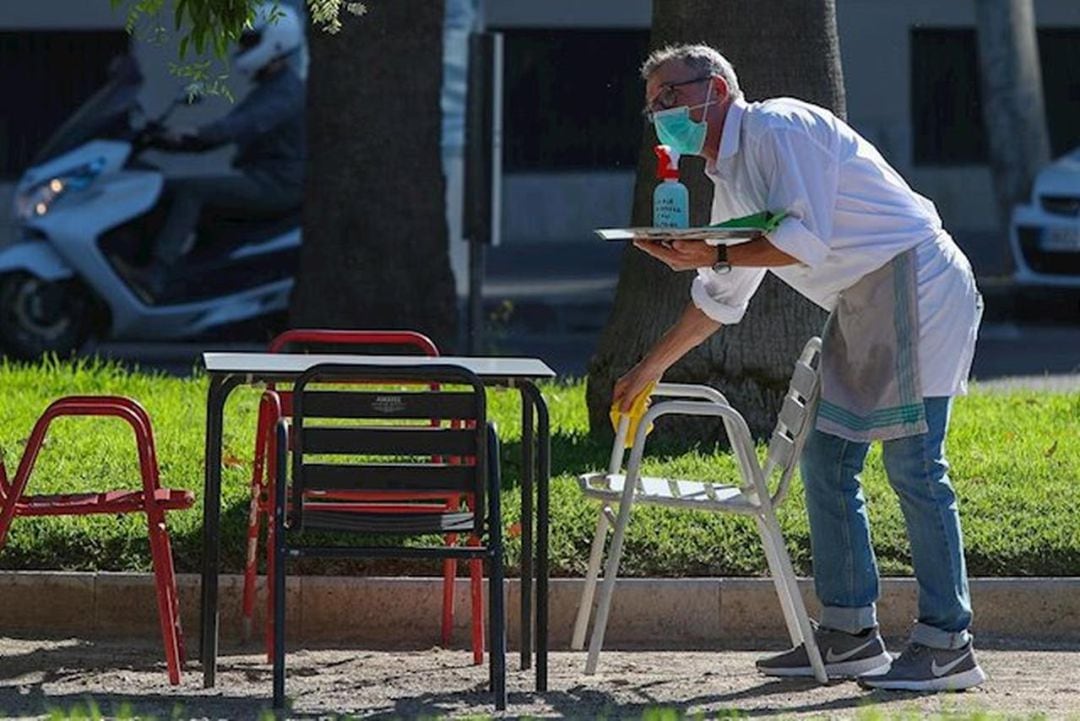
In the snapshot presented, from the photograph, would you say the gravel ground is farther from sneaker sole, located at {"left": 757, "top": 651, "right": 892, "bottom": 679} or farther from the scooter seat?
the scooter seat

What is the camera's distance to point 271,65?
1562cm

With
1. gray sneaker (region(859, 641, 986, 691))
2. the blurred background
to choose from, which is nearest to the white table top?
gray sneaker (region(859, 641, 986, 691))

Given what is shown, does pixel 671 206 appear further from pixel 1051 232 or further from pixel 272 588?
pixel 1051 232

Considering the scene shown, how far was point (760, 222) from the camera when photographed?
22.1 feet

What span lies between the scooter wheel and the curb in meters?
7.66

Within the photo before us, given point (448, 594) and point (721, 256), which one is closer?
point (721, 256)

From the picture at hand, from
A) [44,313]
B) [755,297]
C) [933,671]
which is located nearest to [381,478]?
[933,671]

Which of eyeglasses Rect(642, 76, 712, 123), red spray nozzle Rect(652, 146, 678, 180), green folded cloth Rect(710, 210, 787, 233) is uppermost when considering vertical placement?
eyeglasses Rect(642, 76, 712, 123)

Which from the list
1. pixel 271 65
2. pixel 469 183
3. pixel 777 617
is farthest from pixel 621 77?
pixel 777 617

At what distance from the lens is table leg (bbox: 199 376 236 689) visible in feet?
23.1

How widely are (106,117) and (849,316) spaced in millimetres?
9373

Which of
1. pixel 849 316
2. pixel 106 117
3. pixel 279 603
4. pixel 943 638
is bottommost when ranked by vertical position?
pixel 943 638

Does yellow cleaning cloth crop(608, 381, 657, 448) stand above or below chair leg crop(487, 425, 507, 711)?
above

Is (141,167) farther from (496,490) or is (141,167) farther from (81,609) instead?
(496,490)
